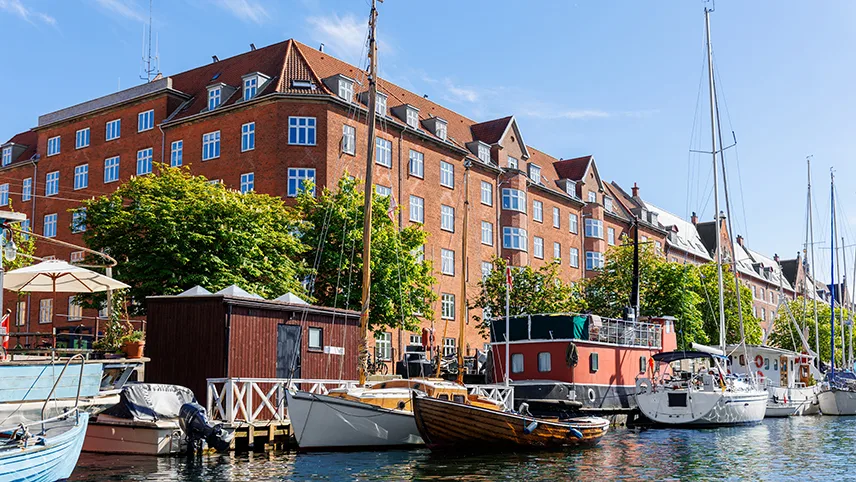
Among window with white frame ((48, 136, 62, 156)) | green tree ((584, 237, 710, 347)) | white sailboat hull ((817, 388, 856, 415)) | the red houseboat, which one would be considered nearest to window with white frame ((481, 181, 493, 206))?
green tree ((584, 237, 710, 347))

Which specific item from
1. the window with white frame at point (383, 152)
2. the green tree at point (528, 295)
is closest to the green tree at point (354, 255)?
the window with white frame at point (383, 152)

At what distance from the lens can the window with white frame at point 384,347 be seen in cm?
5119

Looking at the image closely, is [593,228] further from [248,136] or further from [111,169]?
[111,169]

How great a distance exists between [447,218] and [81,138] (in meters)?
24.9

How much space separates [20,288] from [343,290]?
1957 cm

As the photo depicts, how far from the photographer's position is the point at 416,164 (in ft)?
187

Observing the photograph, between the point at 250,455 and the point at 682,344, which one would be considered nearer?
the point at 250,455

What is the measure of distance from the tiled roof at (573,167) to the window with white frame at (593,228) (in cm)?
389

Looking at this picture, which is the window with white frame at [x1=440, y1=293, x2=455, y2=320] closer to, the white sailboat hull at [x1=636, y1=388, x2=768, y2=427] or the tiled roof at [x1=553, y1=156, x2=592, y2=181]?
the white sailboat hull at [x1=636, y1=388, x2=768, y2=427]

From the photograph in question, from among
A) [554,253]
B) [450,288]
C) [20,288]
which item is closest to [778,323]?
[554,253]

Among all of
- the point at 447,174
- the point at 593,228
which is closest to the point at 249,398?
the point at 447,174

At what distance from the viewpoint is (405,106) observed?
57844 mm

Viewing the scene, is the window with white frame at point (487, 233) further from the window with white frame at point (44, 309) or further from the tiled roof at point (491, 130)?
the window with white frame at point (44, 309)

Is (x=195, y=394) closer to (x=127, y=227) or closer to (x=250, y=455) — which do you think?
(x=250, y=455)
